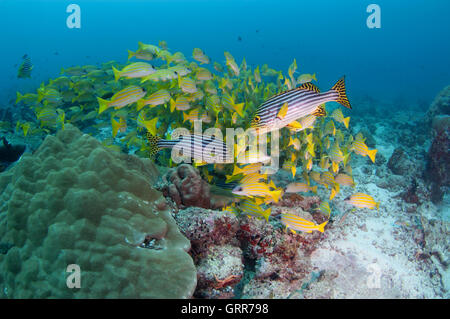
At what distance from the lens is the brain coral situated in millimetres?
2281

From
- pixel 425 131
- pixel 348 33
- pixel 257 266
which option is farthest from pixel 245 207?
pixel 348 33

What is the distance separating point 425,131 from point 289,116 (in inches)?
461

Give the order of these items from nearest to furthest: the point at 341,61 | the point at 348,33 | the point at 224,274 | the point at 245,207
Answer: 1. the point at 224,274
2. the point at 245,207
3. the point at 341,61
4. the point at 348,33

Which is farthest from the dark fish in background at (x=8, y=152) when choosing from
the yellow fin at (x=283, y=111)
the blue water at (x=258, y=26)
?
the blue water at (x=258, y=26)

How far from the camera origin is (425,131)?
36.9 ft

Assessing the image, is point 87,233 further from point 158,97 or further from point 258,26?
point 258,26

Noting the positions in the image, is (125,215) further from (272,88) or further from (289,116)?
(272,88)

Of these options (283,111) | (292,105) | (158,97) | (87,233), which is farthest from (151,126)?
(292,105)

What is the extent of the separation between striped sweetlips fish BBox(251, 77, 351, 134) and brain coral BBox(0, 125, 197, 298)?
2050 millimetres

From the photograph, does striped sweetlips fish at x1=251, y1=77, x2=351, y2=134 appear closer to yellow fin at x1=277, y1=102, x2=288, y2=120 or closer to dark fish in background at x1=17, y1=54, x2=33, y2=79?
yellow fin at x1=277, y1=102, x2=288, y2=120

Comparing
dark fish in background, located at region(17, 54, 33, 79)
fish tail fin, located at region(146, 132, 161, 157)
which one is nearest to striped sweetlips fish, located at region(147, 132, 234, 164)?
fish tail fin, located at region(146, 132, 161, 157)

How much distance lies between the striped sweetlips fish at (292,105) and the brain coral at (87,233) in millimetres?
2050

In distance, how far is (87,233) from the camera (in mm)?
2455
